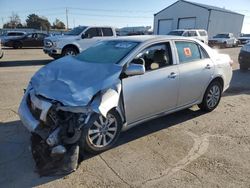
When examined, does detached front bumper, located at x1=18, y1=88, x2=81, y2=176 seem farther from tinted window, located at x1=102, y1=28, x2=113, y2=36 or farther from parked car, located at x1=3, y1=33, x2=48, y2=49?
parked car, located at x1=3, y1=33, x2=48, y2=49

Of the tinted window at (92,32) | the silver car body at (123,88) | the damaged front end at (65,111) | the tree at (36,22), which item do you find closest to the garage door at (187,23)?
the tinted window at (92,32)

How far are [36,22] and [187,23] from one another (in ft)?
180

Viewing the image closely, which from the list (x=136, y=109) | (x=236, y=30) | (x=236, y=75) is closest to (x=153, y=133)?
(x=136, y=109)

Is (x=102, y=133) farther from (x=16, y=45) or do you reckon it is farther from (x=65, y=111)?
(x=16, y=45)

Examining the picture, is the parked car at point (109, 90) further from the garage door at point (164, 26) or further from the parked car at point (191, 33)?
the garage door at point (164, 26)

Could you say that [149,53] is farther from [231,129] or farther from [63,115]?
[231,129]

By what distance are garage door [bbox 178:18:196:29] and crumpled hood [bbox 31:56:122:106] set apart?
120 ft

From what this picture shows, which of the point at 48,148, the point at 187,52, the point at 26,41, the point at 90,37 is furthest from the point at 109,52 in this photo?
the point at 26,41

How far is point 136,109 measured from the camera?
381 cm

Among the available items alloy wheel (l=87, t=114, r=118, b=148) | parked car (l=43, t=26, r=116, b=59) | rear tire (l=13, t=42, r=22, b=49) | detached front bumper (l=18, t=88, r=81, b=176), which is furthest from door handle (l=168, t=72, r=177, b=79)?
rear tire (l=13, t=42, r=22, b=49)

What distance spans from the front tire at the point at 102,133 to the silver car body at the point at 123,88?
15 centimetres

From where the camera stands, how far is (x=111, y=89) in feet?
11.0

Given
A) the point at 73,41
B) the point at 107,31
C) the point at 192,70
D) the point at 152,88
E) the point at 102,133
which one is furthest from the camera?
the point at 107,31

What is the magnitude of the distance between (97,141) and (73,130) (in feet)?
1.55
